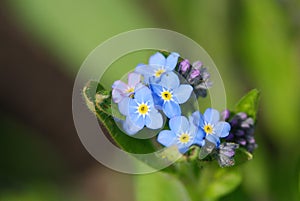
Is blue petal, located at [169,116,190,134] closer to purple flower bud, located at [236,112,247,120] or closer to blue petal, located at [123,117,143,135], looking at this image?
blue petal, located at [123,117,143,135]

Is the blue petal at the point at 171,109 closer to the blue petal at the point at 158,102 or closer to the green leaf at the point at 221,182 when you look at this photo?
the blue petal at the point at 158,102

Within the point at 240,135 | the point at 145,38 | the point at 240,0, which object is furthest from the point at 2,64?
the point at 240,135

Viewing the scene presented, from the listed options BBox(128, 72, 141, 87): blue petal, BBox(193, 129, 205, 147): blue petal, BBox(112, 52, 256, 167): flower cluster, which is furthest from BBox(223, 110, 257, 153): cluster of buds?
BBox(128, 72, 141, 87): blue petal

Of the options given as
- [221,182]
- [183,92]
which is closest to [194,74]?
[183,92]

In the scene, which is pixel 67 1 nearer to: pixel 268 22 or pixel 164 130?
pixel 268 22

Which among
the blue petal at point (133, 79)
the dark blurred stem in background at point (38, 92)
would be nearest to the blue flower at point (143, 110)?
the blue petal at point (133, 79)
